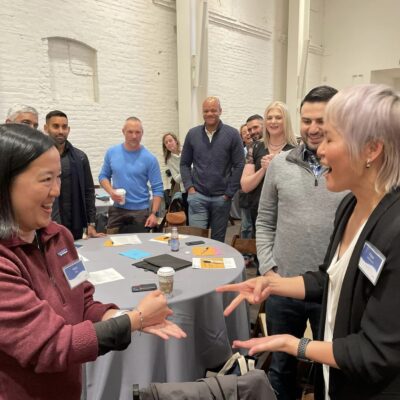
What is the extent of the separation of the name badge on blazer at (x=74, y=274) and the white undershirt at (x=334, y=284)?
2.56ft

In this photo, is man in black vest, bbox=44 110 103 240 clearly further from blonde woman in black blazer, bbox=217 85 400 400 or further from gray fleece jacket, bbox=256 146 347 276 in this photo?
blonde woman in black blazer, bbox=217 85 400 400

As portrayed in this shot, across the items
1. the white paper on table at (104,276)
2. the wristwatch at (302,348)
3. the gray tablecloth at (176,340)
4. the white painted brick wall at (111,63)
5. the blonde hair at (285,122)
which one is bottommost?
the gray tablecloth at (176,340)

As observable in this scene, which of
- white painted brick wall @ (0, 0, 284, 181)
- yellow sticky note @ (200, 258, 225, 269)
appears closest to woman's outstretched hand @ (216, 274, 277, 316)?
yellow sticky note @ (200, 258, 225, 269)

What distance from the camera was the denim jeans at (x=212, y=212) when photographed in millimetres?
4262

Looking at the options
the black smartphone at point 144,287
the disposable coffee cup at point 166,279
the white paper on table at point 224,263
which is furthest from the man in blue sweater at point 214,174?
the disposable coffee cup at point 166,279

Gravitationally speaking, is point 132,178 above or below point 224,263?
above

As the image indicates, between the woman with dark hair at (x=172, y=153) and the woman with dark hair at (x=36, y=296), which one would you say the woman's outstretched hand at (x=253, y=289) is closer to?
the woman with dark hair at (x=36, y=296)

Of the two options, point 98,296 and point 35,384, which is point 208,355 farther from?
point 35,384

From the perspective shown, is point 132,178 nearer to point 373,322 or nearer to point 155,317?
point 155,317

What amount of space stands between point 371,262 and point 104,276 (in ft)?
5.58

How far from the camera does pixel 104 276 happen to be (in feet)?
7.65

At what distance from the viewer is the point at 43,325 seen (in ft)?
3.27

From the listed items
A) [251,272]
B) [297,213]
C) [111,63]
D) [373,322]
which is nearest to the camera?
[373,322]

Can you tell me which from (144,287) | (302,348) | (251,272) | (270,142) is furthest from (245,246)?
(302,348)
